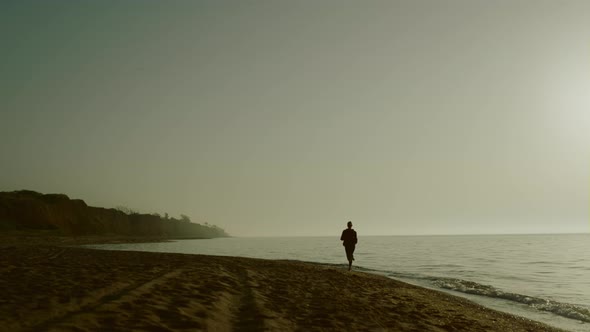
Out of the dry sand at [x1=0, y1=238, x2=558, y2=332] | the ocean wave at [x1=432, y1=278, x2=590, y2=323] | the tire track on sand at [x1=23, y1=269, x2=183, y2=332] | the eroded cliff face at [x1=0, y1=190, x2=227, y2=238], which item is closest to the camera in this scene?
the tire track on sand at [x1=23, y1=269, x2=183, y2=332]

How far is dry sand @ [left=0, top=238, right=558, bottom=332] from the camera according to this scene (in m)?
7.47

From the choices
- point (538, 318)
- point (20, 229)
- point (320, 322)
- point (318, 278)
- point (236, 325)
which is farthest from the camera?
point (20, 229)

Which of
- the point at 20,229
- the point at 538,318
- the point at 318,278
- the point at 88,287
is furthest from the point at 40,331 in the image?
the point at 20,229

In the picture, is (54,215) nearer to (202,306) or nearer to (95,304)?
(95,304)

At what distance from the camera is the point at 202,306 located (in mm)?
9094

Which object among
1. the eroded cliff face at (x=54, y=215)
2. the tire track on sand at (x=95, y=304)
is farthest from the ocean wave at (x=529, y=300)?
the eroded cliff face at (x=54, y=215)

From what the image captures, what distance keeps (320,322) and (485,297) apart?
44.0ft

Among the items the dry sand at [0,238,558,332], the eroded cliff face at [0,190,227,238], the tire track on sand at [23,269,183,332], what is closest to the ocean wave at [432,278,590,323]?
the dry sand at [0,238,558,332]

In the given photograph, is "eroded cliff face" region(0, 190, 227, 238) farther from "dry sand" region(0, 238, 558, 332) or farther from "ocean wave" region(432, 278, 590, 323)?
"ocean wave" region(432, 278, 590, 323)

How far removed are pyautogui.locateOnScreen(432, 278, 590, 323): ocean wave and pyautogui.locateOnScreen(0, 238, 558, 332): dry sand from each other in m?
4.37

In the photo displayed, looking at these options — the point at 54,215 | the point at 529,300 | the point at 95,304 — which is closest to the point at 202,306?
the point at 95,304

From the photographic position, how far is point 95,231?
313 feet

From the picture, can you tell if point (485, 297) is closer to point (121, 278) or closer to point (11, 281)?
point (121, 278)

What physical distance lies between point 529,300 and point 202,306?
15343 millimetres
